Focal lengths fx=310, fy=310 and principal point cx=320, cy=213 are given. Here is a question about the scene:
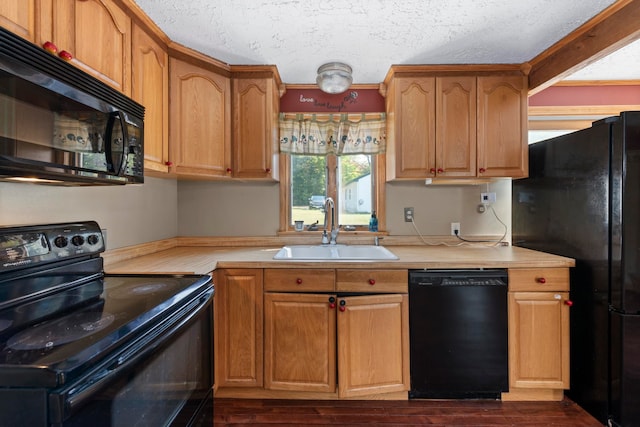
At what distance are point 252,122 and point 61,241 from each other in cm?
132

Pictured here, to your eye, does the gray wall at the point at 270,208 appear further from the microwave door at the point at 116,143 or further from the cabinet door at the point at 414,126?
the microwave door at the point at 116,143

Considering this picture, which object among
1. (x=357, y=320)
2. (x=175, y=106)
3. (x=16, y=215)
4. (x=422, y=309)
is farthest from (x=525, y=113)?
(x=16, y=215)

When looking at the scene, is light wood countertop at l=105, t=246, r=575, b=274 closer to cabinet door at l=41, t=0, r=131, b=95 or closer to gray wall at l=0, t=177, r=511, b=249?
gray wall at l=0, t=177, r=511, b=249

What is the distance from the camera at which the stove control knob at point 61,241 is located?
1208 mm

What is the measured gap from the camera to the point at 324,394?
1.83 metres

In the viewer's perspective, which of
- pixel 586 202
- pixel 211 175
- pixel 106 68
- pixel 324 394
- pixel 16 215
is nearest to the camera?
pixel 16 215

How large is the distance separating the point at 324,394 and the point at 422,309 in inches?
30.1

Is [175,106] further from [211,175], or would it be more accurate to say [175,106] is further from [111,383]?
[111,383]

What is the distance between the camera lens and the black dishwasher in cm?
179

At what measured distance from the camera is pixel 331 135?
2480 mm

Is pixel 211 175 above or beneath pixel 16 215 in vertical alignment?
above

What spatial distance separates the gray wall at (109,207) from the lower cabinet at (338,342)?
953 millimetres

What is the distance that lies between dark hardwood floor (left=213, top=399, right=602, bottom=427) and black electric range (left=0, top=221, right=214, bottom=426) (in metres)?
0.64

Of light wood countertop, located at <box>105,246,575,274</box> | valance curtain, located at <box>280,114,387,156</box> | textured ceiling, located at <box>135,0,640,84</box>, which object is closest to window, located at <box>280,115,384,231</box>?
valance curtain, located at <box>280,114,387,156</box>
